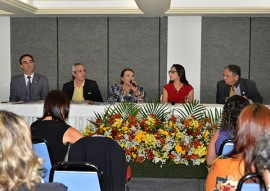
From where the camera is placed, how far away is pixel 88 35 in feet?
31.0

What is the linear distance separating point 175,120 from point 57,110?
4.90ft

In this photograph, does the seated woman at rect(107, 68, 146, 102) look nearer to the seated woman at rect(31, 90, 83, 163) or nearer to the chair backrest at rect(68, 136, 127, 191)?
the seated woman at rect(31, 90, 83, 163)

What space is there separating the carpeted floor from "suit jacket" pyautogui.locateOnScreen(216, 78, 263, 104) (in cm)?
200

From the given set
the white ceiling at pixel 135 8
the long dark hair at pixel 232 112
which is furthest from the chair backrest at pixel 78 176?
the white ceiling at pixel 135 8

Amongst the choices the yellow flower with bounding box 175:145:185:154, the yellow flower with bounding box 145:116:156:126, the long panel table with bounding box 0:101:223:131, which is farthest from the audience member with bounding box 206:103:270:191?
the long panel table with bounding box 0:101:223:131

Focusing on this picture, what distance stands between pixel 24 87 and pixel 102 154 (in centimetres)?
384

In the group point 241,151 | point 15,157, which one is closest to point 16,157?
point 15,157

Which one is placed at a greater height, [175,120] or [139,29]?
[139,29]

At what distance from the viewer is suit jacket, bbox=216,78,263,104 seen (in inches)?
259

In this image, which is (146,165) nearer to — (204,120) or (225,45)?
(204,120)

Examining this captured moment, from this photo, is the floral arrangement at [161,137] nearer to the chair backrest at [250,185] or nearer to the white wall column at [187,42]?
the chair backrest at [250,185]

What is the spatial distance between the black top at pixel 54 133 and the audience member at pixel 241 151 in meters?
1.49

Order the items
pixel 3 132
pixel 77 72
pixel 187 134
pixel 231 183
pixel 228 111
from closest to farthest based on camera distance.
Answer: pixel 3 132
pixel 231 183
pixel 228 111
pixel 187 134
pixel 77 72

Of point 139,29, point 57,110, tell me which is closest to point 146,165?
point 57,110
